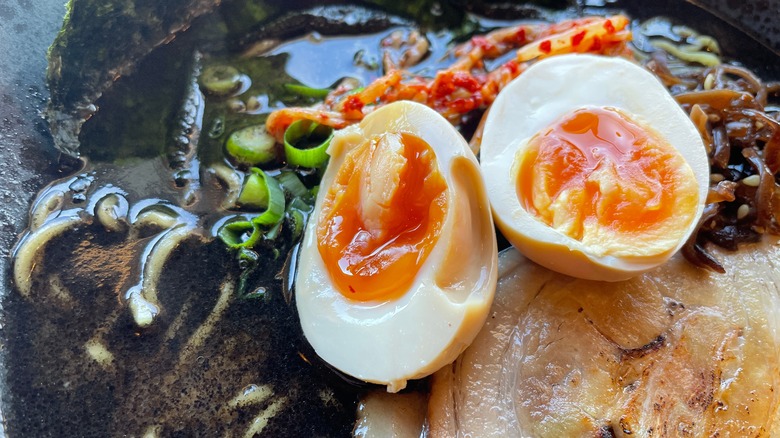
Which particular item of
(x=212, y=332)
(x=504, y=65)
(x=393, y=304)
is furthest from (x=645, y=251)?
(x=212, y=332)

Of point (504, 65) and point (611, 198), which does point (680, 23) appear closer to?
point (504, 65)

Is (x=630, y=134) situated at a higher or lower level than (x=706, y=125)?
higher

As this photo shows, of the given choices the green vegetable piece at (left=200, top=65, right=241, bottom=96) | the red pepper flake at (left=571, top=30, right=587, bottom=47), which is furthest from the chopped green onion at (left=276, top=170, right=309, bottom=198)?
the red pepper flake at (left=571, top=30, right=587, bottom=47)

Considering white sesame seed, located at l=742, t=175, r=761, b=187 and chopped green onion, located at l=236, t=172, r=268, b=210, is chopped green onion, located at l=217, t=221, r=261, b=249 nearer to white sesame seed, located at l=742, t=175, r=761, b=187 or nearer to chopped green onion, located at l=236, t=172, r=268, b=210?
chopped green onion, located at l=236, t=172, r=268, b=210

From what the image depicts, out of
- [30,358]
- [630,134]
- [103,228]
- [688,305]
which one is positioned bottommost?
[688,305]

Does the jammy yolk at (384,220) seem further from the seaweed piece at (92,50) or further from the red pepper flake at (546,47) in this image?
the seaweed piece at (92,50)

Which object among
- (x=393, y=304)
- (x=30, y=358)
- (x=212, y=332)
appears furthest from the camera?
(x=212, y=332)

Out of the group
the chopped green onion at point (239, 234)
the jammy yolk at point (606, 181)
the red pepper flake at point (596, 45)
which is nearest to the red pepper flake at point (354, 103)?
the chopped green onion at point (239, 234)
